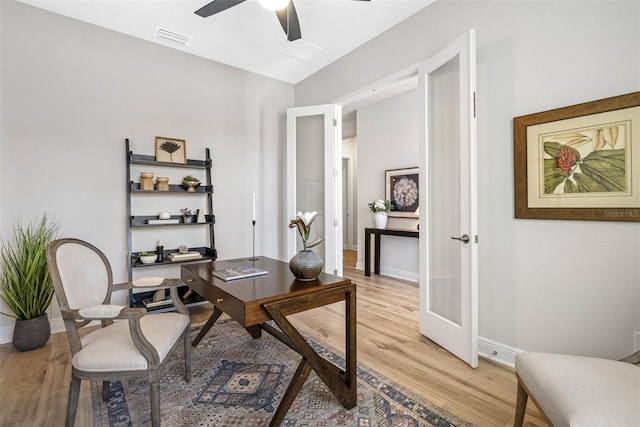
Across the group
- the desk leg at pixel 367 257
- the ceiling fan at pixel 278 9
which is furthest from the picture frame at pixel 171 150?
the desk leg at pixel 367 257

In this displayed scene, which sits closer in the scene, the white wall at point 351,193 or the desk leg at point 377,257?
the desk leg at point 377,257

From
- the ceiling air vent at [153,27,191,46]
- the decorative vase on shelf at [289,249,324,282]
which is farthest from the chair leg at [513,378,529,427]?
the ceiling air vent at [153,27,191,46]

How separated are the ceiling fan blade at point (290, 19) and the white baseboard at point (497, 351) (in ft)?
9.41

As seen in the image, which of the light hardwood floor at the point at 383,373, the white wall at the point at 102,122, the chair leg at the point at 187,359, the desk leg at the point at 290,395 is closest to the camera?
the desk leg at the point at 290,395

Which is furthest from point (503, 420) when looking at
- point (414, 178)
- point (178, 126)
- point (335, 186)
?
point (178, 126)

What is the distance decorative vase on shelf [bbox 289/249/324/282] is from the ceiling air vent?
9.32ft

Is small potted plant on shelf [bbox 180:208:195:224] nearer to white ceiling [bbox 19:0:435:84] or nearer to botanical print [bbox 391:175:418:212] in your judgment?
white ceiling [bbox 19:0:435:84]

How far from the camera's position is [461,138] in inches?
85.9

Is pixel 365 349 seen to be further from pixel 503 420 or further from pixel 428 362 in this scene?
pixel 503 420

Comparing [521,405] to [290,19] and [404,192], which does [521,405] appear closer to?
[290,19]

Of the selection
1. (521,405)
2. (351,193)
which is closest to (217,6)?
(521,405)

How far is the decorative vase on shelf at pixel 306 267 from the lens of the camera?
5.62ft

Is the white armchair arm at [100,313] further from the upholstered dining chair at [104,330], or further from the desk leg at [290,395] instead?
the desk leg at [290,395]

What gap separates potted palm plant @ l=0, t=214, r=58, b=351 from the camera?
2.37m
